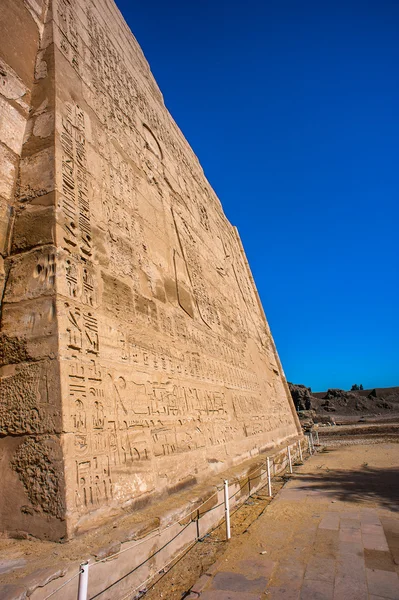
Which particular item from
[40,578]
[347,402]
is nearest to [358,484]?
[40,578]

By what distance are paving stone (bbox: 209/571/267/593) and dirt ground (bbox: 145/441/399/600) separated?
141 mm

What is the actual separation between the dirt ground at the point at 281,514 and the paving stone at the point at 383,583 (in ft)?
1.67

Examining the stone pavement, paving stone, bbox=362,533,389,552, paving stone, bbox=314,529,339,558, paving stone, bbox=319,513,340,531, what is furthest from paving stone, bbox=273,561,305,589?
paving stone, bbox=319,513,340,531

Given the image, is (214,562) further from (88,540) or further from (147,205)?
(147,205)

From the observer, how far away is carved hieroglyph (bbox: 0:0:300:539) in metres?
2.12

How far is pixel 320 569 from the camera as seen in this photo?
212 cm

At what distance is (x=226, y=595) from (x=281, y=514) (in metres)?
1.78

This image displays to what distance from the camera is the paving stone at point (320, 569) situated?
2014 mm

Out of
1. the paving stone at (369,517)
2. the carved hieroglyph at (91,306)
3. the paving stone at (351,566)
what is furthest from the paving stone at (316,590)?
the paving stone at (369,517)

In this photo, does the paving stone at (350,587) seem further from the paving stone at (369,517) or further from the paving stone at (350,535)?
the paving stone at (369,517)

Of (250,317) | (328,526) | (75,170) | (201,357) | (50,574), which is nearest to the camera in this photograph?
(50,574)

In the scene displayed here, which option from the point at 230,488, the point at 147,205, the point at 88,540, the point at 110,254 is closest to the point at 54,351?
the point at 88,540

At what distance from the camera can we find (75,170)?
3.22 m

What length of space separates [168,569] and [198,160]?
32.1ft
